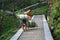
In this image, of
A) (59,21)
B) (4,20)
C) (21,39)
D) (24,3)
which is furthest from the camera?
(24,3)

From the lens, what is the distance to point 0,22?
23.9 metres

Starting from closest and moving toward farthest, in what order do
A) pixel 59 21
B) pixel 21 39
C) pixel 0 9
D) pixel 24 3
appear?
1. pixel 21 39
2. pixel 59 21
3. pixel 0 9
4. pixel 24 3

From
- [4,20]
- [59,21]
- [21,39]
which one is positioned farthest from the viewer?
[4,20]

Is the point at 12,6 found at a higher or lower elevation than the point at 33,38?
higher

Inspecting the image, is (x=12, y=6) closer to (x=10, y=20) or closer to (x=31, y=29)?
(x=10, y=20)

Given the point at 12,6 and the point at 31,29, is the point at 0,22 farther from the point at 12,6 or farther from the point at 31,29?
the point at 31,29

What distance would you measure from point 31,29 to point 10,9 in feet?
51.6

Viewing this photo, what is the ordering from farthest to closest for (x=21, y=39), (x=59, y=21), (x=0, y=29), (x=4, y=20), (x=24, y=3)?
(x=24, y=3) < (x=4, y=20) < (x=0, y=29) < (x=59, y=21) < (x=21, y=39)

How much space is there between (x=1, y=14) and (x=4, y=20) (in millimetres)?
930

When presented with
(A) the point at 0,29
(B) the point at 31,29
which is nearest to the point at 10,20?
(A) the point at 0,29

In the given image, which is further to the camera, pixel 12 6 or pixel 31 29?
pixel 12 6

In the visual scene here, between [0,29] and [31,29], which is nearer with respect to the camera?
[31,29]

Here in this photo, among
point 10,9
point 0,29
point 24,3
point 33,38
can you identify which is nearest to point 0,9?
point 10,9

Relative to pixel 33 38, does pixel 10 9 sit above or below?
above
